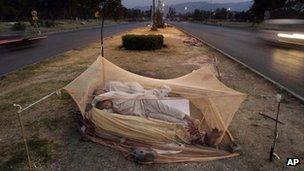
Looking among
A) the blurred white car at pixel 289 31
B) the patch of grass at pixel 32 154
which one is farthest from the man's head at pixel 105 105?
the blurred white car at pixel 289 31

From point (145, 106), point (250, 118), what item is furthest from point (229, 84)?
point (145, 106)

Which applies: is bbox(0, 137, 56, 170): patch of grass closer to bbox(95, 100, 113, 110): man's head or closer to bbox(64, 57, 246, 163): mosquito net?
bbox(64, 57, 246, 163): mosquito net

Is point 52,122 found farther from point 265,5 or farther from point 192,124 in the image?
point 265,5

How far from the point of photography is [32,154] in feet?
19.8

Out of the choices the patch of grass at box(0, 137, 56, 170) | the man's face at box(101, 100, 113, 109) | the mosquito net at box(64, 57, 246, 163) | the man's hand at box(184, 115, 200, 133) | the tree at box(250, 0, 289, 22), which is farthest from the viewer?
the tree at box(250, 0, 289, 22)

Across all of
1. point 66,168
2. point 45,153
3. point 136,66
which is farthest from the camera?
point 136,66

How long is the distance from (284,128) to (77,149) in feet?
14.5

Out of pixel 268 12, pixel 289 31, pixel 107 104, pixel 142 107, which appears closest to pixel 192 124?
pixel 142 107

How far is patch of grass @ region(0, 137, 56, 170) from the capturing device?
18.6ft

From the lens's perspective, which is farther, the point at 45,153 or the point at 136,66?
the point at 136,66

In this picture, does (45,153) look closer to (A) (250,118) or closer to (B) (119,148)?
(B) (119,148)

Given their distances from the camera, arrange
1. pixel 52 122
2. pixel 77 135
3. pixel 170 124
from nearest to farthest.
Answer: pixel 170 124 < pixel 77 135 < pixel 52 122

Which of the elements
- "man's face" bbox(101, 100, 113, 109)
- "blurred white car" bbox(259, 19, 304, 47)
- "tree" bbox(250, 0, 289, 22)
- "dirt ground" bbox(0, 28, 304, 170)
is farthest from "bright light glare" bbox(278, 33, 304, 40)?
"tree" bbox(250, 0, 289, 22)

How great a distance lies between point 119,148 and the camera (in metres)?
6.22
